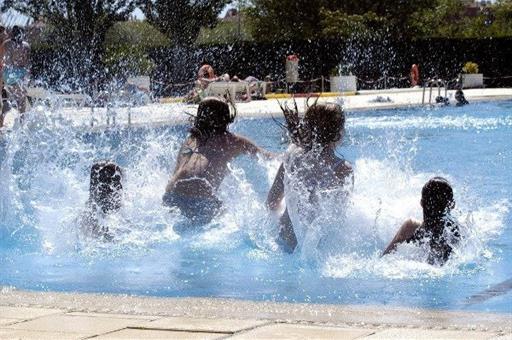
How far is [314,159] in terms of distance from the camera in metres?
7.25

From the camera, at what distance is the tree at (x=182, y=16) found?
1751 inches

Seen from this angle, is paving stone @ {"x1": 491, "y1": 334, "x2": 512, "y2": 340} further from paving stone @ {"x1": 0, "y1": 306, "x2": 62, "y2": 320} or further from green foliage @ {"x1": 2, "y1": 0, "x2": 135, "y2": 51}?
green foliage @ {"x1": 2, "y1": 0, "x2": 135, "y2": 51}

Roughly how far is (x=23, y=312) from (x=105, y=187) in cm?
290

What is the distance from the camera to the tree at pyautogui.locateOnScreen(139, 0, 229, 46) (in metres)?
44.5

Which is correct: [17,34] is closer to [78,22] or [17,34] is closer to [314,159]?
[314,159]

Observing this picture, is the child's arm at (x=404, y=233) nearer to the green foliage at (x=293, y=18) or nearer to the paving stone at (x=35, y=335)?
the paving stone at (x=35, y=335)

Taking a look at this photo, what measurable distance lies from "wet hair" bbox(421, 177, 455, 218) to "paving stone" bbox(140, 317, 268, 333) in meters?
2.23

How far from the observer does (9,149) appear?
480 inches

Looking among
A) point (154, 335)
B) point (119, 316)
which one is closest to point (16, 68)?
point (119, 316)

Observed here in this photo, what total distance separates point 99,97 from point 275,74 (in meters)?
13.9

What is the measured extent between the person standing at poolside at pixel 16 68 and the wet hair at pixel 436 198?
9992mm

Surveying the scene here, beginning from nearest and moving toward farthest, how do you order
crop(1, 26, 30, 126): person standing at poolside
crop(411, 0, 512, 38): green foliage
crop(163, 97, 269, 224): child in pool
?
crop(163, 97, 269, 224): child in pool < crop(1, 26, 30, 126): person standing at poolside < crop(411, 0, 512, 38): green foliage

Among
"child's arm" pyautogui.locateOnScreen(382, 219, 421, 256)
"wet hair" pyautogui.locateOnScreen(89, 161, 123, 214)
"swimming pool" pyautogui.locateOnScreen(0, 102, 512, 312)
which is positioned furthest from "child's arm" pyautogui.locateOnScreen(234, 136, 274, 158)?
"child's arm" pyautogui.locateOnScreen(382, 219, 421, 256)

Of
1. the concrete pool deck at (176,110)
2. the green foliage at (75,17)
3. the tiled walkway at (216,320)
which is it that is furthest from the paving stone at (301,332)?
the green foliage at (75,17)
